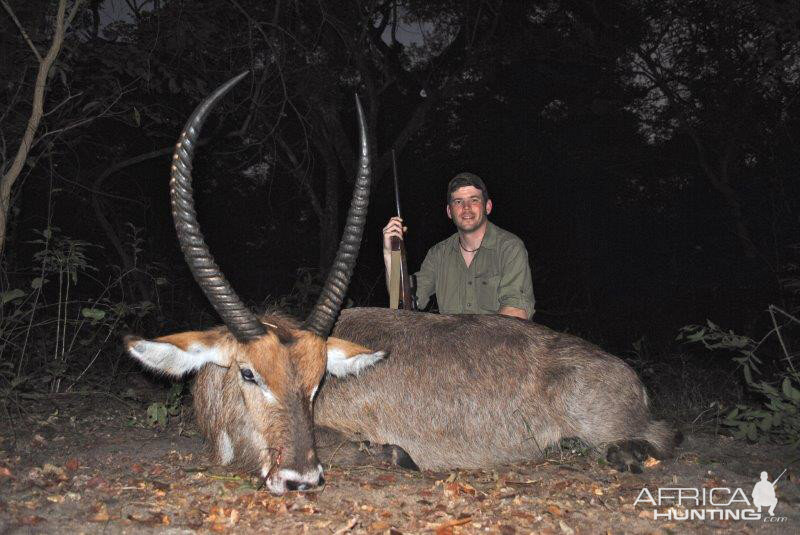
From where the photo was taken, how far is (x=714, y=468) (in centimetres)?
433

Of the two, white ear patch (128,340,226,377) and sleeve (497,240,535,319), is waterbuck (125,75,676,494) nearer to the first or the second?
white ear patch (128,340,226,377)

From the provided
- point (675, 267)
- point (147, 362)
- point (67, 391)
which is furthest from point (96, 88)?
point (675, 267)

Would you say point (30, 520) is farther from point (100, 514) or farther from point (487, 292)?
point (487, 292)

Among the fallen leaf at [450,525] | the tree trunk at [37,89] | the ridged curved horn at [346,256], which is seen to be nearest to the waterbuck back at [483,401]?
the ridged curved horn at [346,256]

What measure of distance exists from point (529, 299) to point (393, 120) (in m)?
12.3

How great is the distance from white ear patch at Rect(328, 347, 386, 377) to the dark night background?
6.47ft

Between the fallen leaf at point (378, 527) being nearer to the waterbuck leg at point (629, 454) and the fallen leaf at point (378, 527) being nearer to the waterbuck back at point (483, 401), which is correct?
the waterbuck back at point (483, 401)

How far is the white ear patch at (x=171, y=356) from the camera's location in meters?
3.70

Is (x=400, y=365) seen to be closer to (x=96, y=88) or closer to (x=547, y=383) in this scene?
(x=547, y=383)

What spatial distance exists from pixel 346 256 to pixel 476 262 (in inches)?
93.7

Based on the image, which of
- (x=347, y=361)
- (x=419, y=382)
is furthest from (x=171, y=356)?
(x=419, y=382)

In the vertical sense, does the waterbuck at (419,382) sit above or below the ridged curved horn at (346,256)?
below

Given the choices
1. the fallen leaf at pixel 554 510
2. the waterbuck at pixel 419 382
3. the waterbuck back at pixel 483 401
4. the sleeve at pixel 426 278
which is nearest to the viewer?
the fallen leaf at pixel 554 510

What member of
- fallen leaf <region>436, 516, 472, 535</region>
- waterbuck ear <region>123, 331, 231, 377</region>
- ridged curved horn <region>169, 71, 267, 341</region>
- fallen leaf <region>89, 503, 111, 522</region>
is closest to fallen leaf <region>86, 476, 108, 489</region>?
fallen leaf <region>89, 503, 111, 522</region>
